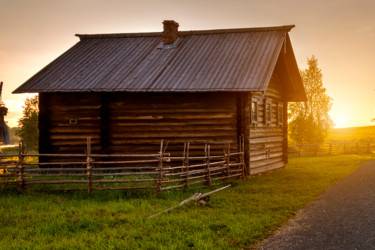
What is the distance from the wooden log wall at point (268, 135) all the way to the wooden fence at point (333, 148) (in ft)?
49.0

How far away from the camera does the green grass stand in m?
8.98

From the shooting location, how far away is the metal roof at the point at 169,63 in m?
20.0

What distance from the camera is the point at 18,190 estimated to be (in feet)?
49.8

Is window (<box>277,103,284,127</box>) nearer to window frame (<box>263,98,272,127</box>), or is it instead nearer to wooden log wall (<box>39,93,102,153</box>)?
window frame (<box>263,98,272,127</box>)

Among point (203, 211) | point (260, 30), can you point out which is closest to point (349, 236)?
point (203, 211)

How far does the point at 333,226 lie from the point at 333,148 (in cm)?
3573

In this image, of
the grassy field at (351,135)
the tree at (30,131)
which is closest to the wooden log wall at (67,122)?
the tree at (30,131)

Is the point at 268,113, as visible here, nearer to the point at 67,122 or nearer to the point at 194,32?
the point at 194,32

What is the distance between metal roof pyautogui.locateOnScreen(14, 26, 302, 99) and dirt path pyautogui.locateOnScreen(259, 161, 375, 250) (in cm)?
607

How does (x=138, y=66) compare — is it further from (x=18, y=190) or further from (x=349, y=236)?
(x=349, y=236)

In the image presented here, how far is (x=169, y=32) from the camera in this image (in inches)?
1000

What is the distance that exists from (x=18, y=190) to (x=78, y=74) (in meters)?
8.36

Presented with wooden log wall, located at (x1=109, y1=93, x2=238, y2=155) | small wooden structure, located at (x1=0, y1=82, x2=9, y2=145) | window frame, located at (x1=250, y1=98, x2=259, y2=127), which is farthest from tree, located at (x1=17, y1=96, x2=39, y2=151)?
window frame, located at (x1=250, y1=98, x2=259, y2=127)

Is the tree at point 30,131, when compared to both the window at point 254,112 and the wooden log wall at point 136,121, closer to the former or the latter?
the wooden log wall at point 136,121
